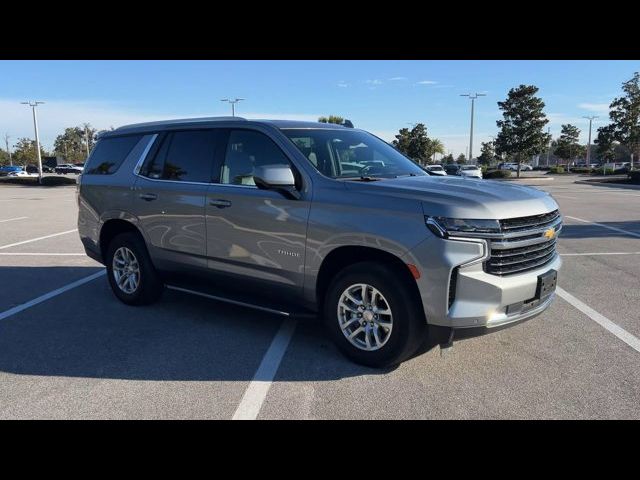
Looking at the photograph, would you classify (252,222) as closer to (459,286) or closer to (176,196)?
(176,196)

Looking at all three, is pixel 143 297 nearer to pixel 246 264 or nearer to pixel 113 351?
pixel 113 351

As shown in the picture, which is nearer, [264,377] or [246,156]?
[264,377]

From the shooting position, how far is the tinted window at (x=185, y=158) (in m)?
5.05

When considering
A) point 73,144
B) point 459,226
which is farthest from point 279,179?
point 73,144

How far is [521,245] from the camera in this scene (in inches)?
146

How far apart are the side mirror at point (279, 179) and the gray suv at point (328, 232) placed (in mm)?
12

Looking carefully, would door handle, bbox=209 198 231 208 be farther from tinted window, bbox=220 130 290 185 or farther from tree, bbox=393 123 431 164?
tree, bbox=393 123 431 164

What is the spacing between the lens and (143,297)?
5727 millimetres

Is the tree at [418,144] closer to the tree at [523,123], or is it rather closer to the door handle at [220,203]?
the tree at [523,123]

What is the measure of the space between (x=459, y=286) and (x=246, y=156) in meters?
2.35
